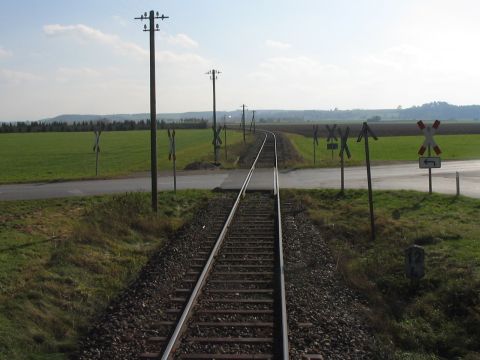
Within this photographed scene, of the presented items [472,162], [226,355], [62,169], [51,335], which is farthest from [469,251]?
[62,169]

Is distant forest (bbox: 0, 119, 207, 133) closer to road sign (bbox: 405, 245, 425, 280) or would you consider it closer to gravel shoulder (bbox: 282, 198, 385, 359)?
gravel shoulder (bbox: 282, 198, 385, 359)

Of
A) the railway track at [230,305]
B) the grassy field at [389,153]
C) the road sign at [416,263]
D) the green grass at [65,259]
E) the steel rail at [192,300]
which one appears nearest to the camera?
the steel rail at [192,300]

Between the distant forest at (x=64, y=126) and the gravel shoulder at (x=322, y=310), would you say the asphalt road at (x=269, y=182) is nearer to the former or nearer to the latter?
the gravel shoulder at (x=322, y=310)

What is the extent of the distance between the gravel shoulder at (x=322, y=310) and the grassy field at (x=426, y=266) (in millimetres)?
235

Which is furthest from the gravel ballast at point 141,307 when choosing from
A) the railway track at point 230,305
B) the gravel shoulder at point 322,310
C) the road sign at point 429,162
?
the road sign at point 429,162

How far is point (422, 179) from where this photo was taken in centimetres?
2625

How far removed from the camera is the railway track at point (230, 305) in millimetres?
7023

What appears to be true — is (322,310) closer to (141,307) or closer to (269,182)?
(141,307)

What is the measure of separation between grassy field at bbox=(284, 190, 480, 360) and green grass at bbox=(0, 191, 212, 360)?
14.0 ft

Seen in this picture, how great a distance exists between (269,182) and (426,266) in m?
14.9

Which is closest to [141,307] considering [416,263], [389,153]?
[416,263]

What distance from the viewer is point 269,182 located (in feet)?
82.3

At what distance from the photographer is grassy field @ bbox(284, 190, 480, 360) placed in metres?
7.52

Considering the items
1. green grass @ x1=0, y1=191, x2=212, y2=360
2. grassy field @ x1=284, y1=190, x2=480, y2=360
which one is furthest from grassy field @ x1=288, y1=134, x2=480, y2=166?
green grass @ x1=0, y1=191, x2=212, y2=360
